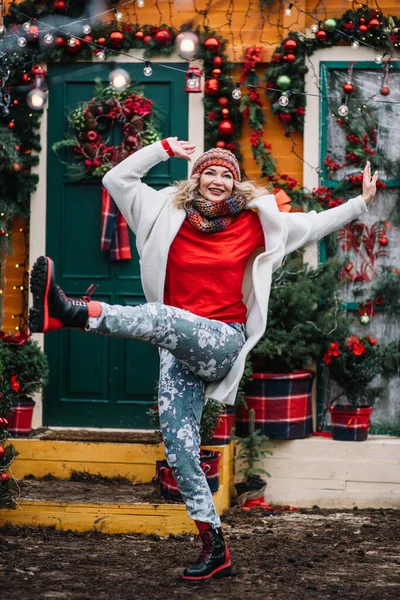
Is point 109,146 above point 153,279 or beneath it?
above

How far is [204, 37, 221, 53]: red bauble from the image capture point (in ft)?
23.6

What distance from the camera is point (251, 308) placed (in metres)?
4.71

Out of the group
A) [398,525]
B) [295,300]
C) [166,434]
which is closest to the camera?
[166,434]

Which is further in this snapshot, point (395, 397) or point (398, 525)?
point (395, 397)

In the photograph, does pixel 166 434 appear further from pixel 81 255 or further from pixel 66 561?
pixel 81 255

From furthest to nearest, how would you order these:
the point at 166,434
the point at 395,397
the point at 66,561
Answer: the point at 395,397 → the point at 66,561 → the point at 166,434

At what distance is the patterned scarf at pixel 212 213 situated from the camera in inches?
181

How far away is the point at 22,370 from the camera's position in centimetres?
663

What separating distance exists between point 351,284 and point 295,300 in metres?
0.78

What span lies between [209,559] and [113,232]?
334 centimetres

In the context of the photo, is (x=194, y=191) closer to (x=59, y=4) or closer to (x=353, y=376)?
(x=353, y=376)

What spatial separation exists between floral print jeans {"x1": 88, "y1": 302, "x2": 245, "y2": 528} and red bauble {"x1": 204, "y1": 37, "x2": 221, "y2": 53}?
3.25 metres

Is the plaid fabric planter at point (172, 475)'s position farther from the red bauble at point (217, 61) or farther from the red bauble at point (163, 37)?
the red bauble at point (163, 37)

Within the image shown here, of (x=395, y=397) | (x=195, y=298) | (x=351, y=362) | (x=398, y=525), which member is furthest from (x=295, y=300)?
(x=195, y=298)
